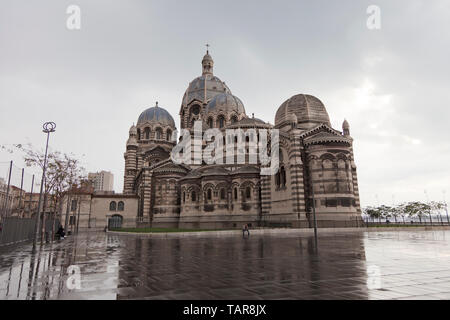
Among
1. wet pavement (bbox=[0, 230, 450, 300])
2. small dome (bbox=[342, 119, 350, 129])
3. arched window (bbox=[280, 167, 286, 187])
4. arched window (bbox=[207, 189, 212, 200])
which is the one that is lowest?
wet pavement (bbox=[0, 230, 450, 300])

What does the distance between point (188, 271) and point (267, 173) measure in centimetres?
3093

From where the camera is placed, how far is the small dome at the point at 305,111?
1603 inches

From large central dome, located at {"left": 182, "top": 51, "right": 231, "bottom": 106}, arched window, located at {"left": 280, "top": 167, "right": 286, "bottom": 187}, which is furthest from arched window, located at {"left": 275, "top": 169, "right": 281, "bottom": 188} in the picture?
large central dome, located at {"left": 182, "top": 51, "right": 231, "bottom": 106}

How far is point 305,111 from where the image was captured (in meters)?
41.0

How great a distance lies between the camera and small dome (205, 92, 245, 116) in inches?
2154

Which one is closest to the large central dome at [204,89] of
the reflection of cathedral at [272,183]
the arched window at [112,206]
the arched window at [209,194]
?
the reflection of cathedral at [272,183]

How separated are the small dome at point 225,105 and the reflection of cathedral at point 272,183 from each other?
15cm

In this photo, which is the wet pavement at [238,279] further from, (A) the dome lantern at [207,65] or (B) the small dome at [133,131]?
(A) the dome lantern at [207,65]

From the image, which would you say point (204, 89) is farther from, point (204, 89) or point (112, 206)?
point (112, 206)

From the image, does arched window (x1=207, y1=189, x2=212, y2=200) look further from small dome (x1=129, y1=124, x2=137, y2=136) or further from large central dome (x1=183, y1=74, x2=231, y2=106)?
small dome (x1=129, y1=124, x2=137, y2=136)

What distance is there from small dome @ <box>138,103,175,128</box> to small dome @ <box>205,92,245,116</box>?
491 inches
